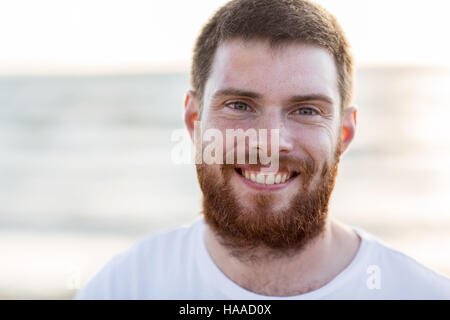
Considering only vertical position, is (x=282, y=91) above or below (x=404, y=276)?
above

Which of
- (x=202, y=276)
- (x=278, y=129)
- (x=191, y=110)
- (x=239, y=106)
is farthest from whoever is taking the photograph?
(x=191, y=110)

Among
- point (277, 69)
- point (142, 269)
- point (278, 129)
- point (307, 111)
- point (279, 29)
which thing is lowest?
point (142, 269)

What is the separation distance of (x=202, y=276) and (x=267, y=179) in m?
0.63

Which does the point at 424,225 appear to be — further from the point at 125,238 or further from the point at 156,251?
the point at 156,251

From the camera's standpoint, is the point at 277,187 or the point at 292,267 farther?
the point at 292,267

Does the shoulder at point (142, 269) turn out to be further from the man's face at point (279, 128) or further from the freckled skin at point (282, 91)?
the freckled skin at point (282, 91)

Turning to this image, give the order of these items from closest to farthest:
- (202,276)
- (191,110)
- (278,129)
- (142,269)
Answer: (278,129)
(202,276)
(142,269)
(191,110)

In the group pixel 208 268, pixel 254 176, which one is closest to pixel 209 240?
pixel 208 268

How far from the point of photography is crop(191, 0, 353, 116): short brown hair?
2.61 meters

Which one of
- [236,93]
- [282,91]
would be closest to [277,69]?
[282,91]

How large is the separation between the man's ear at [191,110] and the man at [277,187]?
15 centimetres

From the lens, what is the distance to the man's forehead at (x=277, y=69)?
2549 mm

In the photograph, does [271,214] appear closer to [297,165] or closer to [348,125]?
[297,165]

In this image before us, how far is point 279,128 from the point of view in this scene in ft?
8.32
